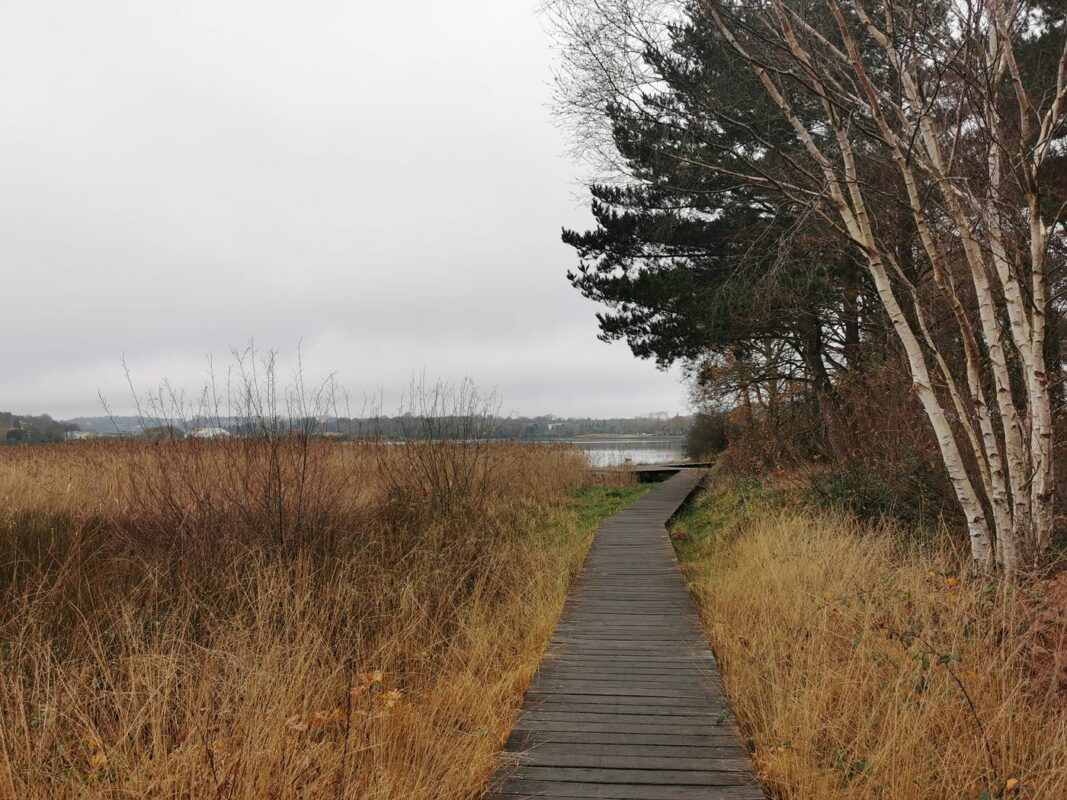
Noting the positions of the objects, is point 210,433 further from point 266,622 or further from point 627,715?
point 627,715

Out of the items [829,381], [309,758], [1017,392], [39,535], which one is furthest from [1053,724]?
[829,381]

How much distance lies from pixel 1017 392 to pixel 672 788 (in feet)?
18.4

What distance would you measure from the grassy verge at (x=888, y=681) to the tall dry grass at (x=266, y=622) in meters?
1.30

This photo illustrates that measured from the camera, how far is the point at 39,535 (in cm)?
595

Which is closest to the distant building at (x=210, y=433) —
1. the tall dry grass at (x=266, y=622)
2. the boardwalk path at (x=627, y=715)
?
the tall dry grass at (x=266, y=622)

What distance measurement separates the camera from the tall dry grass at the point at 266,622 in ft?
8.83

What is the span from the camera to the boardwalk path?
279 centimetres

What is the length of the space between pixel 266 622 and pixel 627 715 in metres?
2.04

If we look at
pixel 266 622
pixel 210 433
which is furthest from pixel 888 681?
pixel 210 433

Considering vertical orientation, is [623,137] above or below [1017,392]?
above

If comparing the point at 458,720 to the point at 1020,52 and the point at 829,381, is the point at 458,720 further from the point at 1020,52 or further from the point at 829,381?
the point at 829,381

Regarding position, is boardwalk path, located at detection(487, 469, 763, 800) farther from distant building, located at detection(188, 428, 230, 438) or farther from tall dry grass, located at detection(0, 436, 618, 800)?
distant building, located at detection(188, 428, 230, 438)

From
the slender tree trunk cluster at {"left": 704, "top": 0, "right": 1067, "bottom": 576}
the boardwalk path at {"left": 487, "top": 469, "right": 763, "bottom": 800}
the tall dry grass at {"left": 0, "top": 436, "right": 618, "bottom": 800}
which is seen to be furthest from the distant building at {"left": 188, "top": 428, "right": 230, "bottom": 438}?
the slender tree trunk cluster at {"left": 704, "top": 0, "right": 1067, "bottom": 576}

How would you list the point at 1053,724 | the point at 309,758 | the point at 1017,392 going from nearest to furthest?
1. the point at 309,758
2. the point at 1053,724
3. the point at 1017,392
